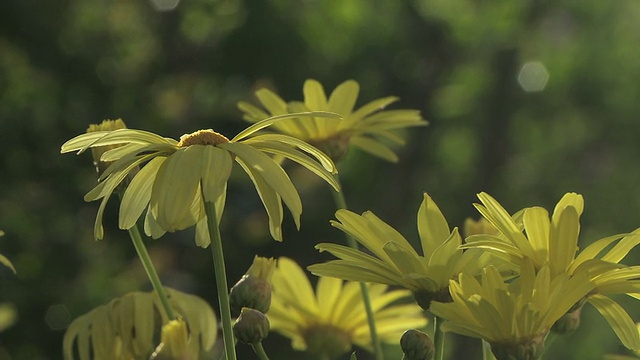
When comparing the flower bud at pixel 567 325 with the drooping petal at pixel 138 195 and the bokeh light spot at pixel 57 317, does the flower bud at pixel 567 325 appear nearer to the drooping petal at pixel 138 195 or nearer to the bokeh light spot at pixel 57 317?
the drooping petal at pixel 138 195

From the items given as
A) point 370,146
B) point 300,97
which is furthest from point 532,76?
point 370,146

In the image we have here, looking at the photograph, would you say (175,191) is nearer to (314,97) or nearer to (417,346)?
(417,346)

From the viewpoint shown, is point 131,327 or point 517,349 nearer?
point 517,349

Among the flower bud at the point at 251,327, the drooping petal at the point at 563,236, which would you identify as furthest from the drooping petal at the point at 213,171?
the drooping petal at the point at 563,236

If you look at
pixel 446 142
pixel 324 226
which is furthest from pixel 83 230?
pixel 446 142

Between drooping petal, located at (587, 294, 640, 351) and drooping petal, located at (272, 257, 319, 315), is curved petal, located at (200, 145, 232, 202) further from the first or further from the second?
drooping petal, located at (272, 257, 319, 315)

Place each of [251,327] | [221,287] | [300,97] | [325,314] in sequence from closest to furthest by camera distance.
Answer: [221,287] → [251,327] → [325,314] → [300,97]

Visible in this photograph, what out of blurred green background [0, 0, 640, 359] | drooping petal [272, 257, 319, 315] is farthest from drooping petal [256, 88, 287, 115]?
blurred green background [0, 0, 640, 359]
